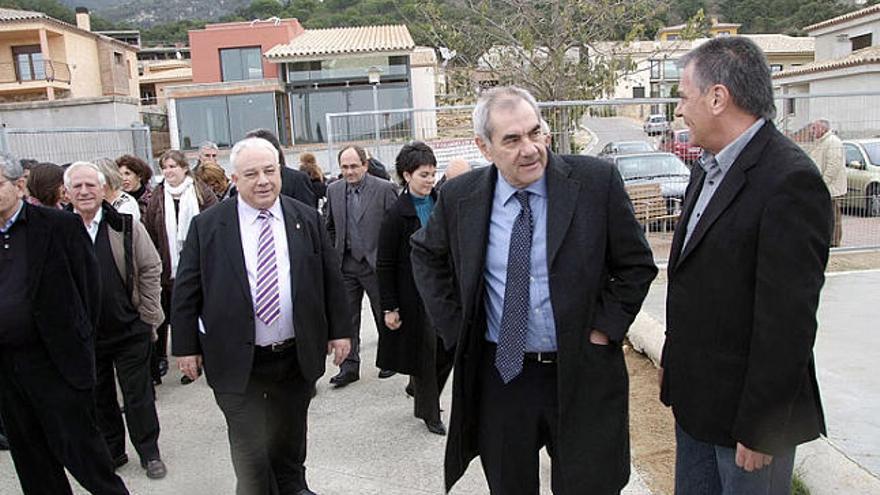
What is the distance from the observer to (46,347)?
3400 mm

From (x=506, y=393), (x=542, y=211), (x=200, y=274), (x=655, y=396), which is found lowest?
(x=655, y=396)

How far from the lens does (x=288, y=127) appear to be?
93.0ft

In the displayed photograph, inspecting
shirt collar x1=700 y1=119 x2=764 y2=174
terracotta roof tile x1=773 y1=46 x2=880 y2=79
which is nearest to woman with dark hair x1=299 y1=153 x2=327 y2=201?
shirt collar x1=700 y1=119 x2=764 y2=174

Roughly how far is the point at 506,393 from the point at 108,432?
305cm

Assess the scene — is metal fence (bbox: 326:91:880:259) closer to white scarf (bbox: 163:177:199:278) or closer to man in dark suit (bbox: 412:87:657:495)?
white scarf (bbox: 163:177:199:278)

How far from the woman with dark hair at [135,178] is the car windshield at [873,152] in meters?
12.9

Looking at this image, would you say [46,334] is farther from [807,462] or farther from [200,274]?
[807,462]

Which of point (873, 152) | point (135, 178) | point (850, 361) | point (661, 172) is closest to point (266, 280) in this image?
point (135, 178)

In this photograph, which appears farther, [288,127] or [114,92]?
[114,92]

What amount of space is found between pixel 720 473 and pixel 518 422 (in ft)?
2.45

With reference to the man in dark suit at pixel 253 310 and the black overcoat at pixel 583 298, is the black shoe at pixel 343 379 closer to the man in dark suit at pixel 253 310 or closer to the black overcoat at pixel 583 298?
the man in dark suit at pixel 253 310

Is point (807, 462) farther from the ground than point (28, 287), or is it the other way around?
point (28, 287)

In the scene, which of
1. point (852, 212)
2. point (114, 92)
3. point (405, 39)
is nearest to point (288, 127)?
point (405, 39)

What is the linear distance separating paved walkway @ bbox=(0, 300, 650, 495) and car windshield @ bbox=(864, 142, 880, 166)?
38.6 ft
